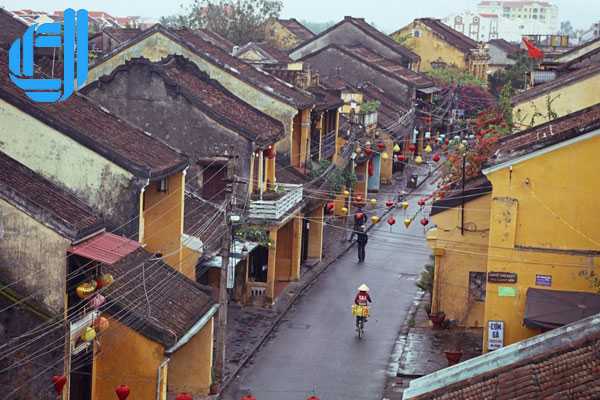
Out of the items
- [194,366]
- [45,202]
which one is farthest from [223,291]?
[45,202]

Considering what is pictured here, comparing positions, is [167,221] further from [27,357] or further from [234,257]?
[27,357]

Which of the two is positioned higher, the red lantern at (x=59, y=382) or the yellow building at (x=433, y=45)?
the yellow building at (x=433, y=45)

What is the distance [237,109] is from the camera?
40.8 m

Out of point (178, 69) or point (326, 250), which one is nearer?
point (178, 69)

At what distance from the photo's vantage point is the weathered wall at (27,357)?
22.0 metres

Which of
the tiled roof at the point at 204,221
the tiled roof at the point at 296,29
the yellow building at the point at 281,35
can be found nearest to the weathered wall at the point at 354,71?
the yellow building at the point at 281,35

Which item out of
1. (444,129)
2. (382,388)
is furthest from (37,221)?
(444,129)

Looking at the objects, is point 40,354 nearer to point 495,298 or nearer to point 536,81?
point 495,298

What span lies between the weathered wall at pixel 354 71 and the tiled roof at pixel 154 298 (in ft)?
137

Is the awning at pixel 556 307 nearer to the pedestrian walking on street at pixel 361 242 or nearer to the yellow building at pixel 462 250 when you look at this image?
the yellow building at pixel 462 250

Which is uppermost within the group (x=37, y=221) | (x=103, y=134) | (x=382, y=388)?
(x=103, y=134)

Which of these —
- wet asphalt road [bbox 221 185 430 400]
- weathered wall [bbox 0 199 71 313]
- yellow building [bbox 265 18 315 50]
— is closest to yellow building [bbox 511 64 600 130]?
wet asphalt road [bbox 221 185 430 400]

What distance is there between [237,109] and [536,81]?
14413 millimetres

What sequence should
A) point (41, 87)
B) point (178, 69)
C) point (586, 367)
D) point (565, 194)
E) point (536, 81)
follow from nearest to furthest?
1. point (586, 367)
2. point (41, 87)
3. point (565, 194)
4. point (178, 69)
5. point (536, 81)
